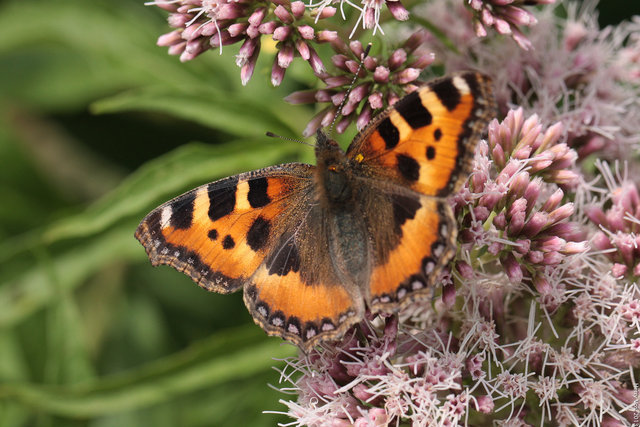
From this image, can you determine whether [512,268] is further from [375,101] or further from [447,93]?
[375,101]

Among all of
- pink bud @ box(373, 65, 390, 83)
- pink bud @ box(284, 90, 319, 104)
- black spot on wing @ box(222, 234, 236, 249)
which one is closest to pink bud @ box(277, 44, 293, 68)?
pink bud @ box(284, 90, 319, 104)

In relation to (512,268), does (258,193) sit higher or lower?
higher

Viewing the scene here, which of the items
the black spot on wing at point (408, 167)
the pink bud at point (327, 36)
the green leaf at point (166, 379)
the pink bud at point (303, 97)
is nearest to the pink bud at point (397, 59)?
the pink bud at point (327, 36)

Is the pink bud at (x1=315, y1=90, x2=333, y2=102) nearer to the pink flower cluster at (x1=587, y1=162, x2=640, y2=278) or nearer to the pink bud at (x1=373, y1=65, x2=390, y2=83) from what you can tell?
the pink bud at (x1=373, y1=65, x2=390, y2=83)

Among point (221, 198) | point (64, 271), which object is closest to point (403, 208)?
point (221, 198)

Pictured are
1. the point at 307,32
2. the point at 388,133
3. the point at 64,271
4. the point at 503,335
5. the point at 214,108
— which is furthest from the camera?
the point at 64,271

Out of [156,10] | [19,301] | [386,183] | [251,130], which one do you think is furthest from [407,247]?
[156,10]
